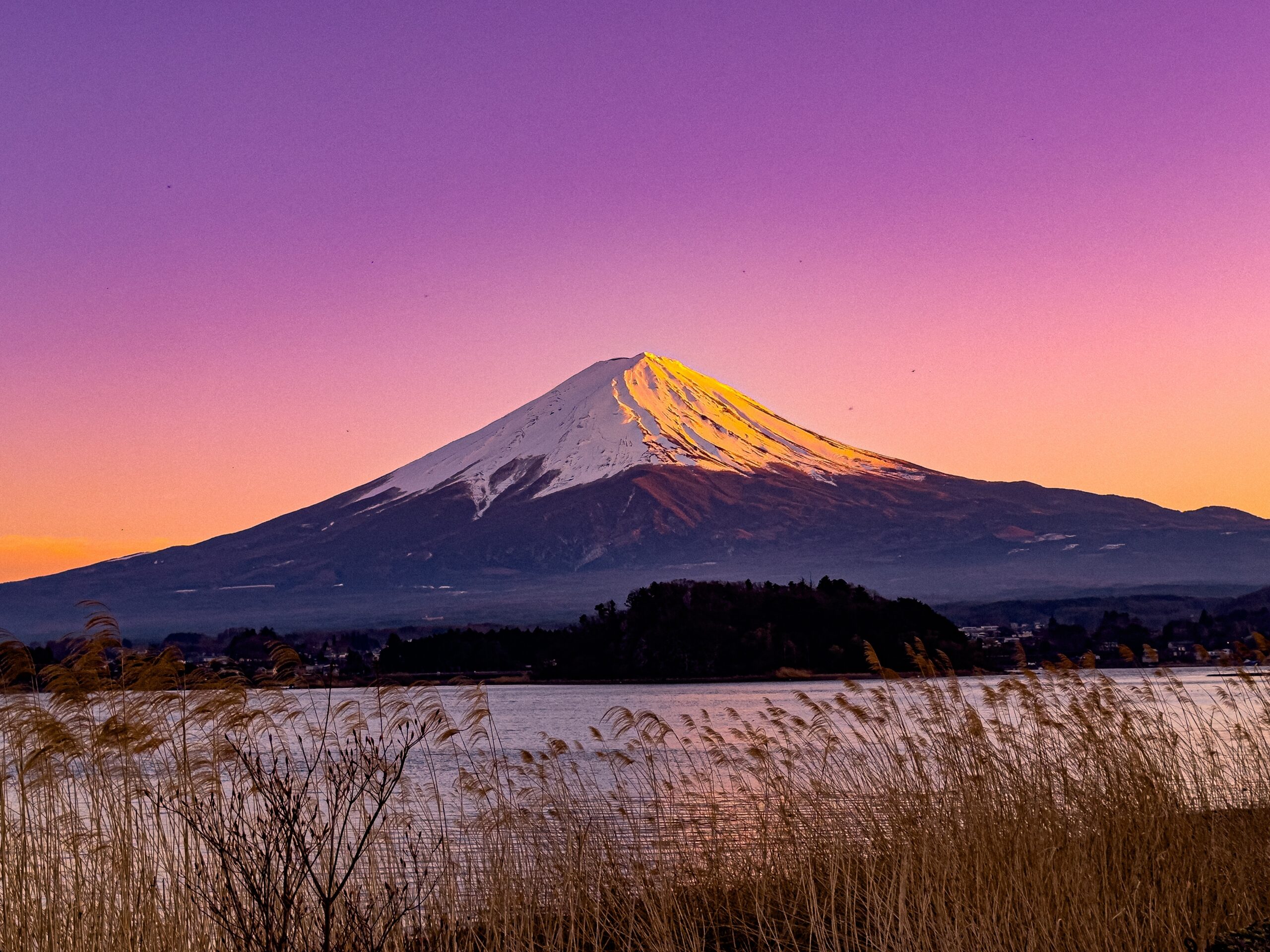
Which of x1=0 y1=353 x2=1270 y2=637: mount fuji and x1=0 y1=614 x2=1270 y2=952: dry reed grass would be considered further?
x1=0 y1=353 x2=1270 y2=637: mount fuji

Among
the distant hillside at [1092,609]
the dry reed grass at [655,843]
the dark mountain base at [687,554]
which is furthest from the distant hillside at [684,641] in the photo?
the dry reed grass at [655,843]

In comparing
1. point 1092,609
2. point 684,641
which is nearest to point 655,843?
point 684,641

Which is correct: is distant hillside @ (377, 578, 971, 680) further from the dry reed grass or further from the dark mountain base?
the dry reed grass

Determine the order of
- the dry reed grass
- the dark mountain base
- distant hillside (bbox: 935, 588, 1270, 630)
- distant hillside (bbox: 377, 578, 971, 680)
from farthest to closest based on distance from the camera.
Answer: the dark mountain base < distant hillside (bbox: 935, 588, 1270, 630) < distant hillside (bbox: 377, 578, 971, 680) < the dry reed grass

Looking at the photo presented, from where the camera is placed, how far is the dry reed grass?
7883 millimetres

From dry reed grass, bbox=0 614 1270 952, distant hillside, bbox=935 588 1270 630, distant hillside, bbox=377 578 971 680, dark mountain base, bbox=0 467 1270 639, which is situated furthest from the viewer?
dark mountain base, bbox=0 467 1270 639

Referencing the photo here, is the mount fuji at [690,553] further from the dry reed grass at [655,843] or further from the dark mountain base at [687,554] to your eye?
the dry reed grass at [655,843]

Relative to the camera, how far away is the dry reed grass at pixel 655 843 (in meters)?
7.88

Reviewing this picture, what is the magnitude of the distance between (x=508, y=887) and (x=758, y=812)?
292 cm

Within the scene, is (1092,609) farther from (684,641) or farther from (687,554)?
(687,554)

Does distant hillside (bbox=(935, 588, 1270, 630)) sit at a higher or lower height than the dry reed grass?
lower

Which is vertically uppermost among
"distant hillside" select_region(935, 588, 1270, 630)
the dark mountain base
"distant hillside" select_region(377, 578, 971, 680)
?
the dark mountain base

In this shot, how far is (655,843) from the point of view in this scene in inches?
475

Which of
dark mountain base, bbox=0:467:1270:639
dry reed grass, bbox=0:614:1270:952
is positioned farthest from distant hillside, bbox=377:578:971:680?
dry reed grass, bbox=0:614:1270:952
